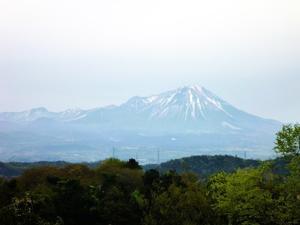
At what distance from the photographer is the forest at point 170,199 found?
35312 mm

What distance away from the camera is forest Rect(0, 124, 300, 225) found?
35312mm

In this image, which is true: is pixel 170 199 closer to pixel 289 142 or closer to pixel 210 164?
pixel 289 142

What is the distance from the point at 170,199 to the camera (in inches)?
1650

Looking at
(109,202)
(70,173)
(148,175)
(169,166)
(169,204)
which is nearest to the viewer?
(169,204)

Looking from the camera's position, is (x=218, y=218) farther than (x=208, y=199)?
No

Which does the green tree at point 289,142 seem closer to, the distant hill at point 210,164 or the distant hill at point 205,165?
the distant hill at point 205,165

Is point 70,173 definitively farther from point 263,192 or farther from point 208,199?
point 263,192

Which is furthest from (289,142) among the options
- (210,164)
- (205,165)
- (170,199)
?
(210,164)

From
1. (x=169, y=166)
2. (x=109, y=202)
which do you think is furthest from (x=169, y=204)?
(x=169, y=166)

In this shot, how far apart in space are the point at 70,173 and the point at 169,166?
112 metres

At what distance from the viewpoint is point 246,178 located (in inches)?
1513

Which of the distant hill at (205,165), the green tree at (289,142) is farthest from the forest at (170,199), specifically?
the distant hill at (205,165)

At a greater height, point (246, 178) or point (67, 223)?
point (246, 178)

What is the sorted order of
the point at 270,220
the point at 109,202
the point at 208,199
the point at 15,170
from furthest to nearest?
the point at 15,170 → the point at 109,202 → the point at 208,199 → the point at 270,220
